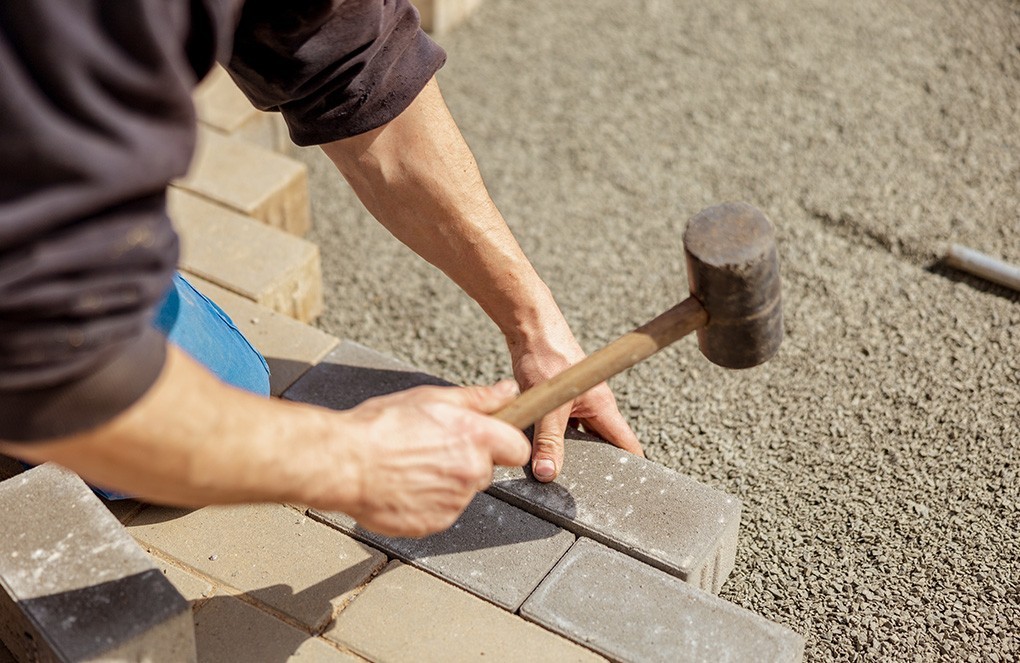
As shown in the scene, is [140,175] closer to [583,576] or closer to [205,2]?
[205,2]

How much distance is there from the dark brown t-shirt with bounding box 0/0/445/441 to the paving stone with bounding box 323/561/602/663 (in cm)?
96

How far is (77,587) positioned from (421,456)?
77cm

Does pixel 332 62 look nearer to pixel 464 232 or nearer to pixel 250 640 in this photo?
pixel 464 232

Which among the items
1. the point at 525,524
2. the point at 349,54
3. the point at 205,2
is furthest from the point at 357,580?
the point at 205,2

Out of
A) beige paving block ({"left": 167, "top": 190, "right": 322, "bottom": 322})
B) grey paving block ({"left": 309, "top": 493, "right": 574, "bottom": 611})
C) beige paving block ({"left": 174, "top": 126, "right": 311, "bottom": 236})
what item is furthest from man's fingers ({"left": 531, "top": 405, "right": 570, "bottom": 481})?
beige paving block ({"left": 174, "top": 126, "right": 311, "bottom": 236})

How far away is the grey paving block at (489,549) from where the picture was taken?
2.33m

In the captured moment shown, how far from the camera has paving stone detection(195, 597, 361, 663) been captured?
217cm

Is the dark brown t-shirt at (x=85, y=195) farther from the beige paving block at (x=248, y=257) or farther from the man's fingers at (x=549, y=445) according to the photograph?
the beige paving block at (x=248, y=257)

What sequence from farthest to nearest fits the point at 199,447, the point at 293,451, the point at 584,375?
1. the point at 584,375
2. the point at 293,451
3. the point at 199,447

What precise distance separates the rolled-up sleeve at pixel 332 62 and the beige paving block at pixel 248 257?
838mm

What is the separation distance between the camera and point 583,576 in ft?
7.70

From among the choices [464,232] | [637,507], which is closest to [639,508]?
[637,507]

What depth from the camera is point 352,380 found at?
2.77 m

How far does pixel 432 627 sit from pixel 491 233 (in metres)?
0.95
